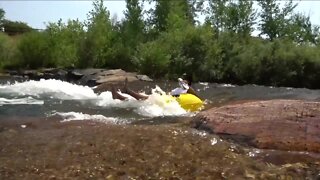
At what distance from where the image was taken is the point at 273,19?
5278 cm

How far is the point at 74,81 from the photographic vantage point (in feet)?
112

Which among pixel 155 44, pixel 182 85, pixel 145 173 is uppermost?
pixel 155 44

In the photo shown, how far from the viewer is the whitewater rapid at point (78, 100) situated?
1466 cm

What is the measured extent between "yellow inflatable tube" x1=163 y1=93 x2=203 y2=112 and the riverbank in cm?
499

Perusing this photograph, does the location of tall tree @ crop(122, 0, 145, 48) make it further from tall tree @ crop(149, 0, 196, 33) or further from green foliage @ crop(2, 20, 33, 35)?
green foliage @ crop(2, 20, 33, 35)

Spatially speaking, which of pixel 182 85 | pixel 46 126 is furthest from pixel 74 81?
pixel 46 126

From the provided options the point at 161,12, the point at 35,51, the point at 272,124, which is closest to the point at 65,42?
the point at 35,51

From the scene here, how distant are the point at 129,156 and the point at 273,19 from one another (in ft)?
159

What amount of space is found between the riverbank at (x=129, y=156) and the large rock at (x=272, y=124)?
1.71 ft

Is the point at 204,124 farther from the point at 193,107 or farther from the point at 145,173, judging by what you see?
the point at 193,107

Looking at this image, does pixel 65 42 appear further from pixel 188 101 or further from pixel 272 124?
pixel 272 124

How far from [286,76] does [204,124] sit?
26.0m

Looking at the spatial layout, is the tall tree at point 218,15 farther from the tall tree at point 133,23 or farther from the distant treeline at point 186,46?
the tall tree at point 133,23

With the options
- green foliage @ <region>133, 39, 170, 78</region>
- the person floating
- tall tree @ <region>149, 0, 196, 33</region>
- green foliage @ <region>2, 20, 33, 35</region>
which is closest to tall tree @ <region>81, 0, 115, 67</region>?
green foliage @ <region>133, 39, 170, 78</region>
